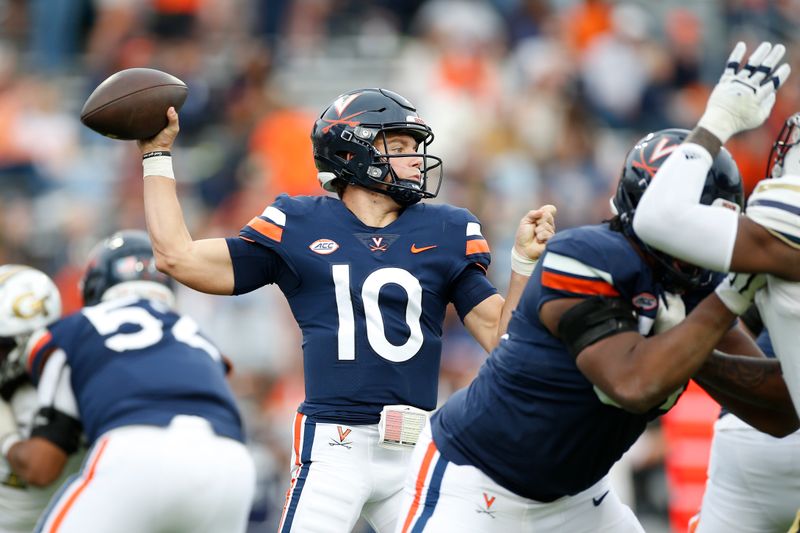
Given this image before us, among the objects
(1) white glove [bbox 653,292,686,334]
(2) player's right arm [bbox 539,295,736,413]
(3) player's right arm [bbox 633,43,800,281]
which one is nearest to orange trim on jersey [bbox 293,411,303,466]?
(2) player's right arm [bbox 539,295,736,413]

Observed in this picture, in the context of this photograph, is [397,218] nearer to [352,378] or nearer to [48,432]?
[352,378]

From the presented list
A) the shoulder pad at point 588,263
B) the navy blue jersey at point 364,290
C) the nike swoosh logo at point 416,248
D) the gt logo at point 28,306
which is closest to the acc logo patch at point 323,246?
the navy blue jersey at point 364,290

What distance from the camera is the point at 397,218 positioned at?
467 centimetres

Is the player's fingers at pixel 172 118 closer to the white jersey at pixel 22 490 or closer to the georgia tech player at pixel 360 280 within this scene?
the georgia tech player at pixel 360 280

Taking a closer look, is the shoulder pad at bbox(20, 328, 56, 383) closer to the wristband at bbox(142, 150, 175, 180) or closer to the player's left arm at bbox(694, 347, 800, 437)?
the wristband at bbox(142, 150, 175, 180)

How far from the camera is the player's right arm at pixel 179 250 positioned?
4.42m

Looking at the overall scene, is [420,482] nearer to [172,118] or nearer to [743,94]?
[743,94]

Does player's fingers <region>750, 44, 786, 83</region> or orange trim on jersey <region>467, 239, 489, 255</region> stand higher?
player's fingers <region>750, 44, 786, 83</region>

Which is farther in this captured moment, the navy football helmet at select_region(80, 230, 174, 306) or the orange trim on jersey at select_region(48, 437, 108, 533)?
the navy football helmet at select_region(80, 230, 174, 306)

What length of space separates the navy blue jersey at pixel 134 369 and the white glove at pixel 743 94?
207cm

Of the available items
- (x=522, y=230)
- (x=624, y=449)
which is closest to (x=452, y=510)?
(x=624, y=449)

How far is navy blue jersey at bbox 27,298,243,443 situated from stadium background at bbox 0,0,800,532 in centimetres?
448

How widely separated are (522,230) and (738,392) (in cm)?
113

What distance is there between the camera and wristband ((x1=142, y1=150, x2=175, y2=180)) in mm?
4562
